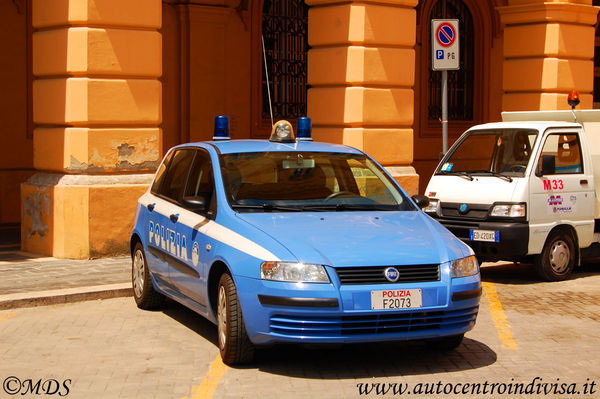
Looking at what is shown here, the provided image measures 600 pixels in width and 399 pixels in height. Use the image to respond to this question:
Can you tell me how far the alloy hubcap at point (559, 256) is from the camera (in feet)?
35.8

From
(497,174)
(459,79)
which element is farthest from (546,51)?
(497,174)

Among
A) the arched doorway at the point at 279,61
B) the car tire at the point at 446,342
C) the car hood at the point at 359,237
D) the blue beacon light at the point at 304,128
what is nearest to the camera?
the car hood at the point at 359,237

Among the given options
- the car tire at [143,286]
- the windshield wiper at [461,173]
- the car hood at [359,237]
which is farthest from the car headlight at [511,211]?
the car tire at [143,286]

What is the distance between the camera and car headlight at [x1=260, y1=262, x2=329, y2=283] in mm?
6207

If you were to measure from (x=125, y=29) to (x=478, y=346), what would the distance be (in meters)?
6.37

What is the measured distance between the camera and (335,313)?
20.2 feet

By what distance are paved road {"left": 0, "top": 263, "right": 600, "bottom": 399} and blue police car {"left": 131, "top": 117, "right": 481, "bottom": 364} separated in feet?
0.88

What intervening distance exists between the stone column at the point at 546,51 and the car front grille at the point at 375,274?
11.1m

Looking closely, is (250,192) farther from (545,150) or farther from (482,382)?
(545,150)

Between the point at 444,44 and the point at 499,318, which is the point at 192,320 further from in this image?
the point at 444,44

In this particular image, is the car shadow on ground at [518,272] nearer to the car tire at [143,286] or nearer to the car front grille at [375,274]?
the car tire at [143,286]

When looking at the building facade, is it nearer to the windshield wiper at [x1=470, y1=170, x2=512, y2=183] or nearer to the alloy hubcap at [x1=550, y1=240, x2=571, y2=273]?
the windshield wiper at [x1=470, y1=170, x2=512, y2=183]

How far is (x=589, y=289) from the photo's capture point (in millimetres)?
10406

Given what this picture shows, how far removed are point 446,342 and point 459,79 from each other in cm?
1409
